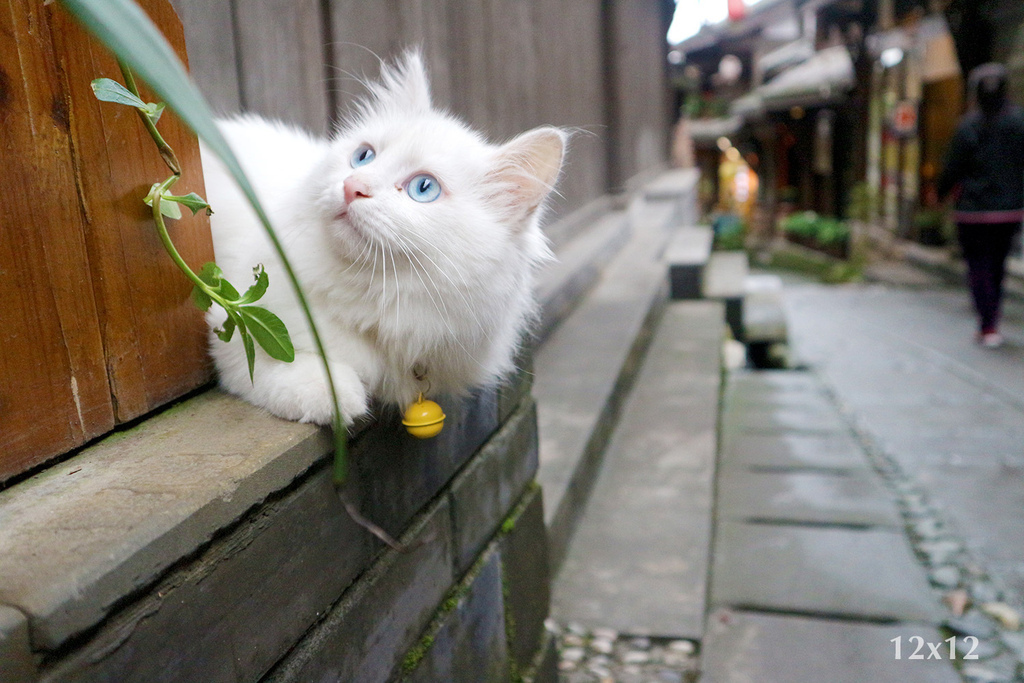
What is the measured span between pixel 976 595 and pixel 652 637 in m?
1.25

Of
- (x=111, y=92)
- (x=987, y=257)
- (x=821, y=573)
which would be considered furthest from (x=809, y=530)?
(x=987, y=257)

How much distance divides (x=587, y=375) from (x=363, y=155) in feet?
8.23

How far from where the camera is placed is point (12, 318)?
35.7 inches

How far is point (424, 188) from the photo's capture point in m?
1.23

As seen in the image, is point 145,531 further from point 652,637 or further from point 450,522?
point 652,637

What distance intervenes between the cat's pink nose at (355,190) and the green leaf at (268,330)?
229mm

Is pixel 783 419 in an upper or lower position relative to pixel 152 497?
lower

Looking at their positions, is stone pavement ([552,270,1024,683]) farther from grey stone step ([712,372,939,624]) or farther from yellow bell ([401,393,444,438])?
yellow bell ([401,393,444,438])

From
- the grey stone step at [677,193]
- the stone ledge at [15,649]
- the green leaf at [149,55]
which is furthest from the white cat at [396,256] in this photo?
the grey stone step at [677,193]

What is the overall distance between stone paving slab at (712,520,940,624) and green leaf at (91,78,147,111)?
7.48 feet

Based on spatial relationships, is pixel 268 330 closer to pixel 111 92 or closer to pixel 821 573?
pixel 111 92

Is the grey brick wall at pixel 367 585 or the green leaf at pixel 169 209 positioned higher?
the green leaf at pixel 169 209

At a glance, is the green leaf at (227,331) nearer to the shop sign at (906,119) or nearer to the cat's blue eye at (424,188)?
the cat's blue eye at (424,188)

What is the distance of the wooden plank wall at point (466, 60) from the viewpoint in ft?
6.34
